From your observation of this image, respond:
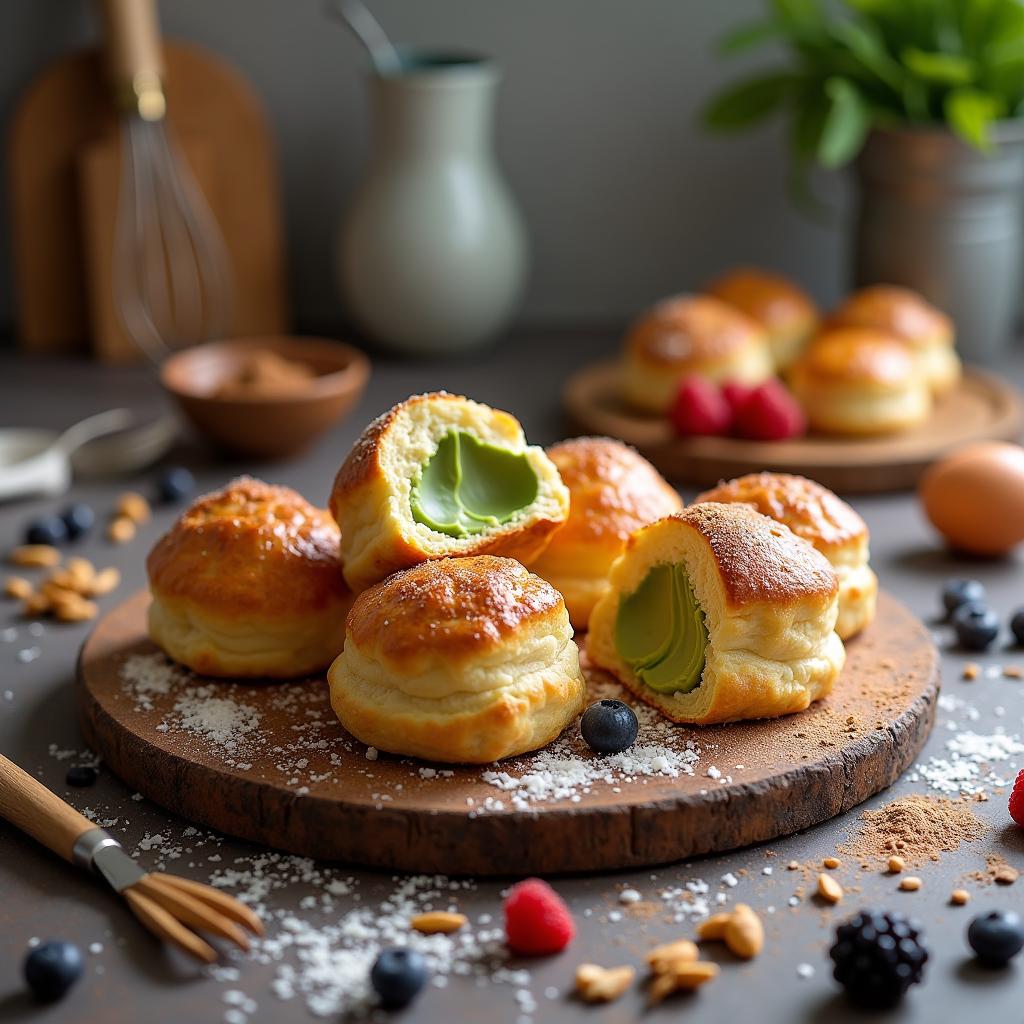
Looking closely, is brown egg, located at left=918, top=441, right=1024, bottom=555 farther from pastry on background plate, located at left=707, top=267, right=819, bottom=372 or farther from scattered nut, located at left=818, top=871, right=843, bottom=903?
scattered nut, located at left=818, top=871, right=843, bottom=903

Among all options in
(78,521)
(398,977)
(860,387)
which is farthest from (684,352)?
(398,977)

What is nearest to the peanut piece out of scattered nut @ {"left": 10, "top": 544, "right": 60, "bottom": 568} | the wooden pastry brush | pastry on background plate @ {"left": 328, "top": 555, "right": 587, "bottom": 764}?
pastry on background plate @ {"left": 328, "top": 555, "right": 587, "bottom": 764}

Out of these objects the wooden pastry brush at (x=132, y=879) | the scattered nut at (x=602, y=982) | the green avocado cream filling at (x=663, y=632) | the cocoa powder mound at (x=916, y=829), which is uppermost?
the green avocado cream filling at (x=663, y=632)

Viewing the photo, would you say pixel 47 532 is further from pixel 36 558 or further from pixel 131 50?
pixel 131 50

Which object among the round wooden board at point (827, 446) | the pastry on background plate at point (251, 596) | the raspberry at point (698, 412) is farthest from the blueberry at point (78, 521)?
the raspberry at point (698, 412)

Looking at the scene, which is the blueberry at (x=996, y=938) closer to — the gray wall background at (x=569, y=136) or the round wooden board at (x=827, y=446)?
the round wooden board at (x=827, y=446)

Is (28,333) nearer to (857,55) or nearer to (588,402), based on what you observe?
(588,402)
